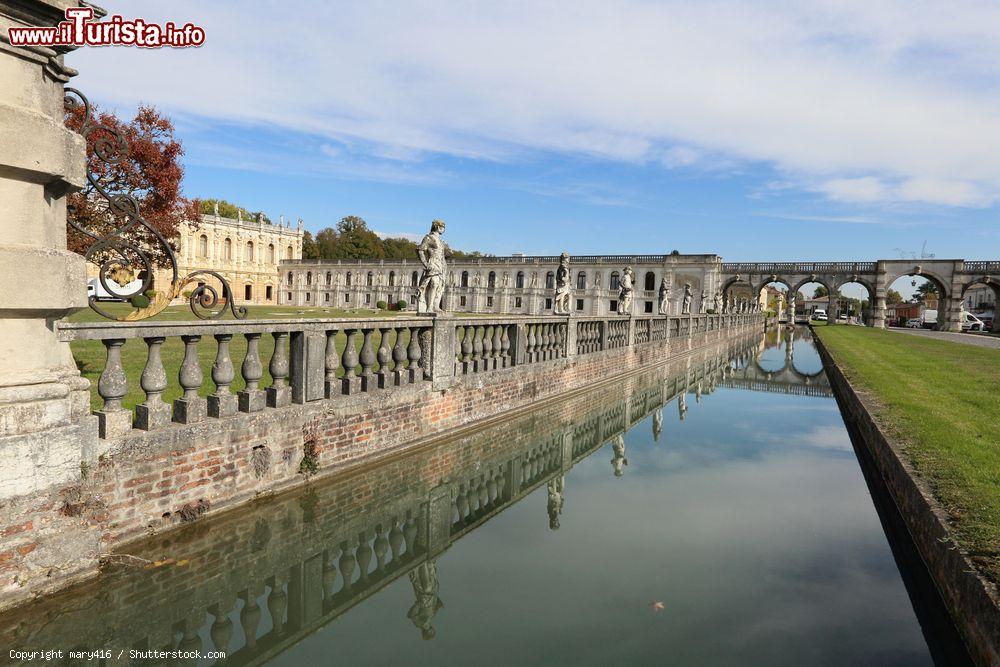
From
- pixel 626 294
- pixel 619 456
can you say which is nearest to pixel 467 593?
pixel 619 456

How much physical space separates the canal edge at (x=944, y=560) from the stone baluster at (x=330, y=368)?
5.57m

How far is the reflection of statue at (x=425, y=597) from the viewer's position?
4057mm

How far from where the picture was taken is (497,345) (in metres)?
10.1

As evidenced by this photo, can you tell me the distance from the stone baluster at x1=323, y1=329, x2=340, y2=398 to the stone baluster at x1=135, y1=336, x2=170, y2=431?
6.09 ft

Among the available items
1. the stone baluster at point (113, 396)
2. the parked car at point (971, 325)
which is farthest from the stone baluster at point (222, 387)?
the parked car at point (971, 325)

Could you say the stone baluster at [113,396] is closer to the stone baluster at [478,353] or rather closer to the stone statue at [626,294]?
the stone baluster at [478,353]

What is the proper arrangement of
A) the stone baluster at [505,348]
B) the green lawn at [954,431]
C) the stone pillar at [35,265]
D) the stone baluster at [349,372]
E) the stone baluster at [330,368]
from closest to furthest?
1. the stone pillar at [35,265]
2. the green lawn at [954,431]
3. the stone baluster at [330,368]
4. the stone baluster at [349,372]
5. the stone baluster at [505,348]

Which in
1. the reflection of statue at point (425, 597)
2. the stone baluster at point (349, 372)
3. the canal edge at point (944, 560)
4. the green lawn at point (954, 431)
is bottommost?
the reflection of statue at point (425, 597)

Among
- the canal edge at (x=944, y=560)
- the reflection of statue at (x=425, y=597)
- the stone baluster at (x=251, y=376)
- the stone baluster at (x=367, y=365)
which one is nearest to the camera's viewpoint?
the canal edge at (x=944, y=560)

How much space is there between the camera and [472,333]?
948 centimetres

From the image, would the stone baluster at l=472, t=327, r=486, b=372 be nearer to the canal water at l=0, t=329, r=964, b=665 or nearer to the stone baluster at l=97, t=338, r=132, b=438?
the canal water at l=0, t=329, r=964, b=665

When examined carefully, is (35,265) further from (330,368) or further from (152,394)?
(330,368)

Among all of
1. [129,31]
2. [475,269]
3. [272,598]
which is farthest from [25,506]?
[475,269]

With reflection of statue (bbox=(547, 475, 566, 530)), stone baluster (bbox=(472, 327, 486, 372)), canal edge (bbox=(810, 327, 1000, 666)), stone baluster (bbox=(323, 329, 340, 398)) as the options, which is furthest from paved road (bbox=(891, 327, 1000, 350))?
stone baluster (bbox=(323, 329, 340, 398))
